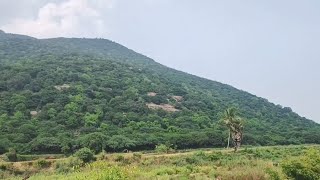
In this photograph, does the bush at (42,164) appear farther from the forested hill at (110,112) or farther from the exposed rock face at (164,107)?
the exposed rock face at (164,107)

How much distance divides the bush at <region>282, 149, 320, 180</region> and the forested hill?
51486 mm

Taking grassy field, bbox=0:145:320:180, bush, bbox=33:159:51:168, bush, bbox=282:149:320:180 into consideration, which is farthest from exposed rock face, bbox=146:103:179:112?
bush, bbox=282:149:320:180

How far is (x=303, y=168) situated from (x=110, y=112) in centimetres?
7941

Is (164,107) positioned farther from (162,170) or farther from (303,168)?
(303,168)

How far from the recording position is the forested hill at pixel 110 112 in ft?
256

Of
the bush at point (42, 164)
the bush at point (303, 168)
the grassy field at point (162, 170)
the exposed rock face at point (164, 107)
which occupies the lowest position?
the bush at point (42, 164)

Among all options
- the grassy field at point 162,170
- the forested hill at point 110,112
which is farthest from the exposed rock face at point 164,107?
the grassy field at point 162,170

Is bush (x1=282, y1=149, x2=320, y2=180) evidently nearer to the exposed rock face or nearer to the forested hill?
the forested hill

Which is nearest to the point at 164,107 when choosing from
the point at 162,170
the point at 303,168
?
the point at 162,170

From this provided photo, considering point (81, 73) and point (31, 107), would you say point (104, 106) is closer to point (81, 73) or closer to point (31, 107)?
point (31, 107)

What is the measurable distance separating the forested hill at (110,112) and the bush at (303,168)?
2027 inches

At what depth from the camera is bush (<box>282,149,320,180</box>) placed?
2133cm

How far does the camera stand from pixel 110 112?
98938 mm

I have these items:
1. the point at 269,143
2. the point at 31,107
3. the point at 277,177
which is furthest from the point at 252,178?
the point at 31,107
